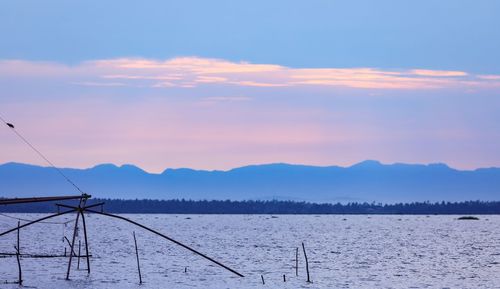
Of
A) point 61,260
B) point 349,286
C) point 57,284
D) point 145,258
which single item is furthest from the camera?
point 145,258

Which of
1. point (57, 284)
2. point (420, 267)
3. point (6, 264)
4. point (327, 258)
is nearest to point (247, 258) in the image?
point (327, 258)

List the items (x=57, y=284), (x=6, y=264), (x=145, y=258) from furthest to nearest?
(x=145, y=258), (x=6, y=264), (x=57, y=284)

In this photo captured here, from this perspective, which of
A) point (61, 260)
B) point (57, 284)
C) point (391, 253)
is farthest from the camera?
point (391, 253)

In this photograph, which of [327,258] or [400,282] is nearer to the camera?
[400,282]

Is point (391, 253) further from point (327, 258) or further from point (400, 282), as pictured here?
point (400, 282)

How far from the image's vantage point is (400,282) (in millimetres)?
54844

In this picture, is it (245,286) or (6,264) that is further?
(6,264)

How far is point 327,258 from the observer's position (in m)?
80.2

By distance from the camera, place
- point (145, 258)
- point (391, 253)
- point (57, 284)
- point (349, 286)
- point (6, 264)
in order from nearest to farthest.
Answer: point (57, 284) < point (349, 286) < point (6, 264) < point (145, 258) < point (391, 253)

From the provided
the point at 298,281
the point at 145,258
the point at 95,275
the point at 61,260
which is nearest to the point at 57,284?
the point at 95,275

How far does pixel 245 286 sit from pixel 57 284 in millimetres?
10880

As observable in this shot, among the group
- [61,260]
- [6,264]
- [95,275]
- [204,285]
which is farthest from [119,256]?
[204,285]

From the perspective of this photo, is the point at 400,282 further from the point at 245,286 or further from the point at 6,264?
the point at 6,264

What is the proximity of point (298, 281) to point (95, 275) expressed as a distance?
13.0m
